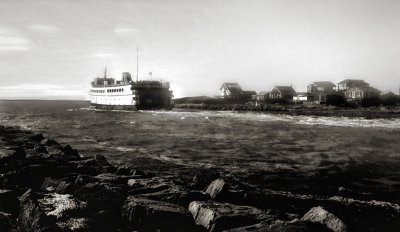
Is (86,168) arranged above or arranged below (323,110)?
below

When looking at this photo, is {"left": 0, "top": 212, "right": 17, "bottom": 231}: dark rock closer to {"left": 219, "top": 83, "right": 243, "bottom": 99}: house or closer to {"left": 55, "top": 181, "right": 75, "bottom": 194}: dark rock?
{"left": 55, "top": 181, "right": 75, "bottom": 194}: dark rock

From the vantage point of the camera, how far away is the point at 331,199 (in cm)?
1007

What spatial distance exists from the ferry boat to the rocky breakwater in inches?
2620

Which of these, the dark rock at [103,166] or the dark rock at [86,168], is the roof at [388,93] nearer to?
the dark rock at [103,166]

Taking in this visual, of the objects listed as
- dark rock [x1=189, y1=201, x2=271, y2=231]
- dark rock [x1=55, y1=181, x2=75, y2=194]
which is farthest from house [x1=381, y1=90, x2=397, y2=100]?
dark rock [x1=55, y1=181, x2=75, y2=194]

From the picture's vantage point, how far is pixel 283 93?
3799 inches

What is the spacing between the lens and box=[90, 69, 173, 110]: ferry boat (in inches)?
3029

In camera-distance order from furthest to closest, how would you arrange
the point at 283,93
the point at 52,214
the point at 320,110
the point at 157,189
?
the point at 283,93 → the point at 320,110 → the point at 157,189 → the point at 52,214

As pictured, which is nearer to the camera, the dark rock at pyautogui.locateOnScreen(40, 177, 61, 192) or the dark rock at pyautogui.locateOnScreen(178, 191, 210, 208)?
the dark rock at pyautogui.locateOnScreen(178, 191, 210, 208)

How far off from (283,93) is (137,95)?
42136 mm

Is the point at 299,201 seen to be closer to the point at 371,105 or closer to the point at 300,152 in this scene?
the point at 300,152

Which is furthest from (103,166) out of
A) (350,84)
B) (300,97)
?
(300,97)

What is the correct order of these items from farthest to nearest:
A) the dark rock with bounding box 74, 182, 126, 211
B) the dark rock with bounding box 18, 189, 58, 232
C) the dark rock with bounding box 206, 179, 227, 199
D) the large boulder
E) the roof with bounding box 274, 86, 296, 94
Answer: the roof with bounding box 274, 86, 296, 94
the dark rock with bounding box 206, 179, 227, 199
the dark rock with bounding box 74, 182, 126, 211
the large boulder
the dark rock with bounding box 18, 189, 58, 232

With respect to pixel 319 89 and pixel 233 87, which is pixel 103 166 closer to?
pixel 319 89
